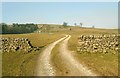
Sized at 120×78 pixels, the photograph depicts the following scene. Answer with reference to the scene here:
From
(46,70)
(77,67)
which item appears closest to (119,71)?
(77,67)

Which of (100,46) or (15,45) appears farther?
(15,45)

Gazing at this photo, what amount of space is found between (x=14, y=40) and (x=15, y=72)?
25.4 meters

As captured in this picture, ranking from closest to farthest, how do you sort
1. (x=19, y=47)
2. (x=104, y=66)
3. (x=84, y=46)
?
(x=104, y=66) → (x=84, y=46) → (x=19, y=47)

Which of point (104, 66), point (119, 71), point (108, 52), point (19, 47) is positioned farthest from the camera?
point (19, 47)

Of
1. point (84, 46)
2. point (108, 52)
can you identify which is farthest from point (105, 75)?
point (84, 46)

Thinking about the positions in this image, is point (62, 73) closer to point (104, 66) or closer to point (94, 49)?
point (104, 66)

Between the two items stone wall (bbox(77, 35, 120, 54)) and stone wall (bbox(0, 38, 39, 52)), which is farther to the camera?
stone wall (bbox(0, 38, 39, 52))

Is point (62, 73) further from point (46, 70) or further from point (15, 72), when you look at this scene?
point (15, 72)

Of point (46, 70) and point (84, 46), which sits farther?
point (84, 46)

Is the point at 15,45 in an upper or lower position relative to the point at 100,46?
lower

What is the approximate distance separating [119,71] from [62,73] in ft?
23.5

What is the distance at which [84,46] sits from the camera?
44781 mm

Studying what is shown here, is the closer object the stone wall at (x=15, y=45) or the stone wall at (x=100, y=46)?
the stone wall at (x=100, y=46)

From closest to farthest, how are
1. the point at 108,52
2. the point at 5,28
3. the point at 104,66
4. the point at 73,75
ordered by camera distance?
1. the point at 73,75
2. the point at 104,66
3. the point at 108,52
4. the point at 5,28
